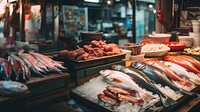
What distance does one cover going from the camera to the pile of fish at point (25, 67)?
2633 mm

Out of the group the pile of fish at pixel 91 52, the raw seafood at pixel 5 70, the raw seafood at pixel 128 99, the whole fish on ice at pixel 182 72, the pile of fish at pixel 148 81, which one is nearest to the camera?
the raw seafood at pixel 5 70

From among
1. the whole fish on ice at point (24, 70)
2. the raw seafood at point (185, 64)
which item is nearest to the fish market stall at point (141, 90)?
the raw seafood at point (185, 64)

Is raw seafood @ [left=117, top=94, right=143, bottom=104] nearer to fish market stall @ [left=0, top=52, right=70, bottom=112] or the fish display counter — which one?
the fish display counter

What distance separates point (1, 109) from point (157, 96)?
200 cm

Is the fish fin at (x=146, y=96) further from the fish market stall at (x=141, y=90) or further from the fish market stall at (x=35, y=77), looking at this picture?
the fish market stall at (x=35, y=77)

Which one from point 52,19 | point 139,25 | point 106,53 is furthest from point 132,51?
point 139,25

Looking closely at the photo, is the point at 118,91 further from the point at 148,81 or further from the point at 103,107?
the point at 148,81

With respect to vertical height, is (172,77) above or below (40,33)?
below

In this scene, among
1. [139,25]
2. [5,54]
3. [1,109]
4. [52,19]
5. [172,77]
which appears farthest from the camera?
[139,25]

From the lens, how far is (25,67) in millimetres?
2828

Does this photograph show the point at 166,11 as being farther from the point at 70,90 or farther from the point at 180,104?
the point at 70,90

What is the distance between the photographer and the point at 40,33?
8977 millimetres

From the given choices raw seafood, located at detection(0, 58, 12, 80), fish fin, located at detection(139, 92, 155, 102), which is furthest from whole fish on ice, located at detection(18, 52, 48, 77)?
fish fin, located at detection(139, 92, 155, 102)

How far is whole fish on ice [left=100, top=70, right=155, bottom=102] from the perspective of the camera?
299 cm
